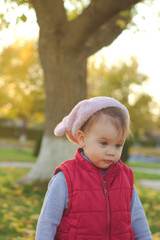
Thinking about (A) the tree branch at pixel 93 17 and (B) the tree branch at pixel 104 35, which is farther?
(B) the tree branch at pixel 104 35

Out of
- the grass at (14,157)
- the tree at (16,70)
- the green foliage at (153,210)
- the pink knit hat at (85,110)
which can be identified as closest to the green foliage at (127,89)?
the tree at (16,70)

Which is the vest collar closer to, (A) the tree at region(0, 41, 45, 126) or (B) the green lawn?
(B) the green lawn

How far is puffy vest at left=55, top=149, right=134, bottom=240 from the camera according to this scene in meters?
1.97

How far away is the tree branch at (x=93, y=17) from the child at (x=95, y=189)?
3.72 meters

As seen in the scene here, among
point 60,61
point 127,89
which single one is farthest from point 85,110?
point 127,89

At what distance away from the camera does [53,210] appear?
199cm

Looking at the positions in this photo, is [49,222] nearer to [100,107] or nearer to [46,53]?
[100,107]

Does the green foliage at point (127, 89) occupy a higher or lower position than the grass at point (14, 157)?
higher

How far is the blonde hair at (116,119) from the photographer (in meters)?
2.10

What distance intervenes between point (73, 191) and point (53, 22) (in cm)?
577

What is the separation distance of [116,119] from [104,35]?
5.89 meters

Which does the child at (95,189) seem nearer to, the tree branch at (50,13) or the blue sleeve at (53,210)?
the blue sleeve at (53,210)

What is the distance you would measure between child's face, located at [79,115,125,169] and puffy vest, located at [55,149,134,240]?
49 millimetres

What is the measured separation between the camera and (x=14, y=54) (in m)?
22.1
